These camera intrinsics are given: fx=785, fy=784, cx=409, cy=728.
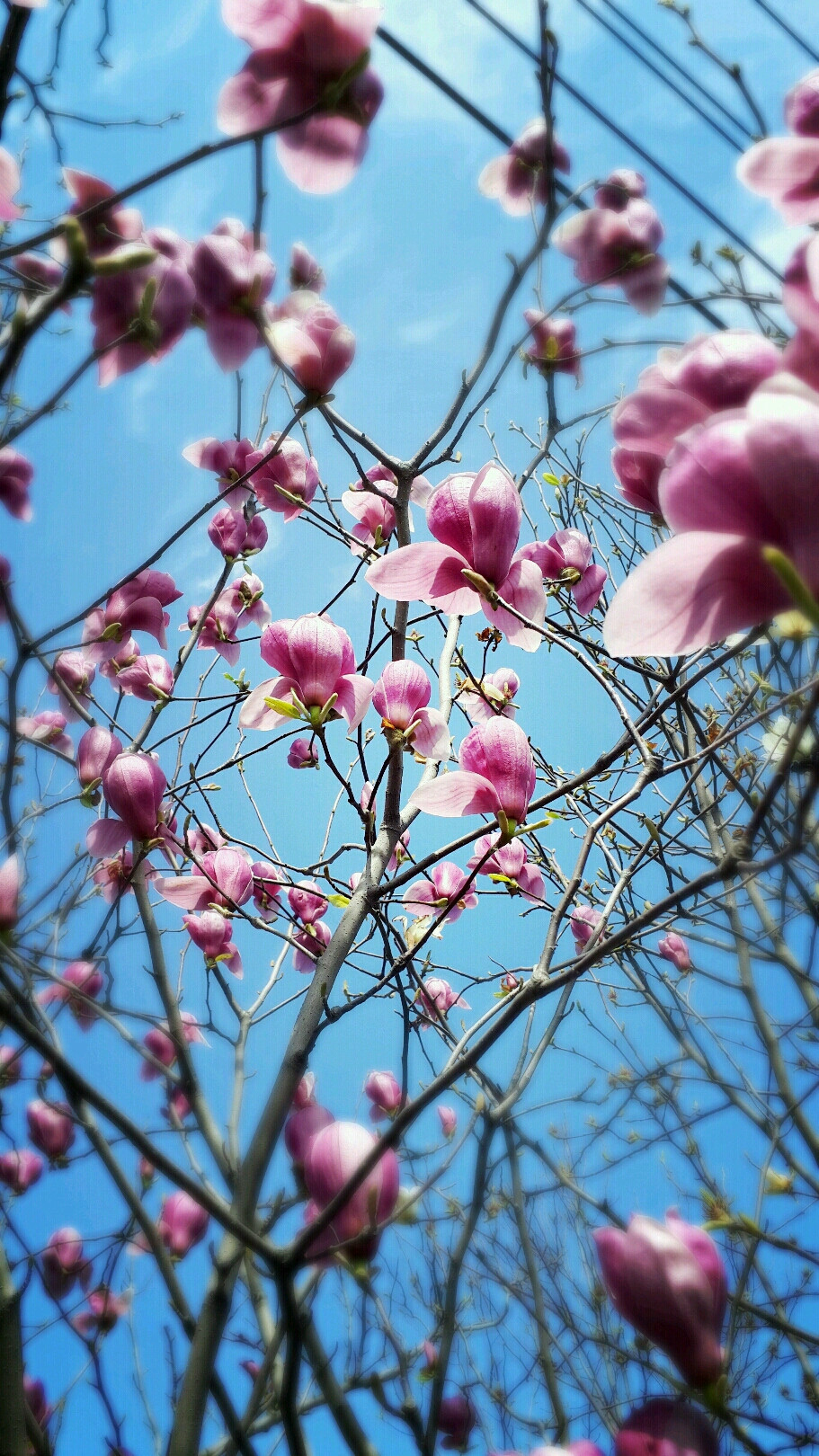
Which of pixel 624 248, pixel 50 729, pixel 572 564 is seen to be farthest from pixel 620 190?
pixel 50 729

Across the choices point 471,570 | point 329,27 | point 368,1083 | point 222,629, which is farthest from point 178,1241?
point 329,27

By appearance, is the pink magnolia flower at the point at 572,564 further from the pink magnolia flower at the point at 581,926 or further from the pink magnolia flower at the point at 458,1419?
the pink magnolia flower at the point at 458,1419

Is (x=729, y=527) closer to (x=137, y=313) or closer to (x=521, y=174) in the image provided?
(x=137, y=313)

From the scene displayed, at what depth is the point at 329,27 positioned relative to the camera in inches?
26.5

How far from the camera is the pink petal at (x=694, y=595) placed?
456 millimetres

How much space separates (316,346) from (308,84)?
24 cm

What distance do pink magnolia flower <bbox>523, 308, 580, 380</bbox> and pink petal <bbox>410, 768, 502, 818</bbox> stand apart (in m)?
0.62

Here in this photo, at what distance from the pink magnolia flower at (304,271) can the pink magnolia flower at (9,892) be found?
987 millimetres

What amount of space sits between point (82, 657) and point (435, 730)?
831 millimetres

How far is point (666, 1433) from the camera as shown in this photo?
1.77 ft

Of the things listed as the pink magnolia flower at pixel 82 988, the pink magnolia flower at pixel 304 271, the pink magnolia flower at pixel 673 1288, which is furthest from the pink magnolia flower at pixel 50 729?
the pink magnolia flower at pixel 673 1288

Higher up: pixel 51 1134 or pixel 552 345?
pixel 552 345

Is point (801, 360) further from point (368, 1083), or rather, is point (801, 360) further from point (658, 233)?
point (368, 1083)

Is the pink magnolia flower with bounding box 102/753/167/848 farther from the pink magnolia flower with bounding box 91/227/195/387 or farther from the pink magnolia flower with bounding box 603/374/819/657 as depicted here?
the pink magnolia flower with bounding box 603/374/819/657
